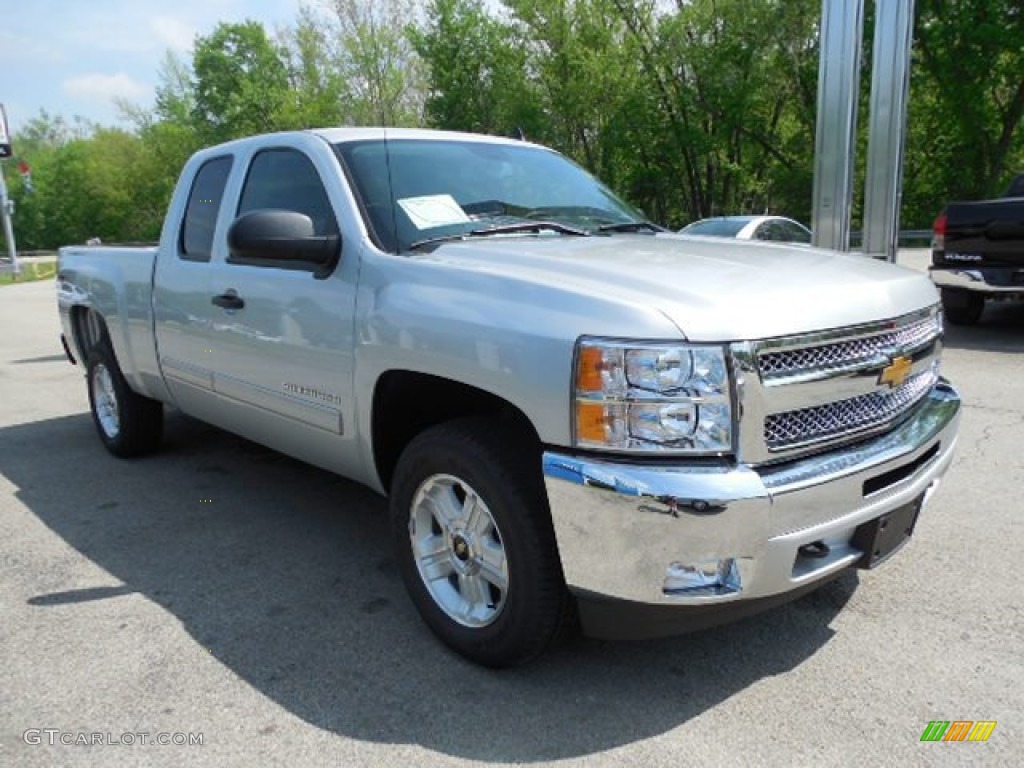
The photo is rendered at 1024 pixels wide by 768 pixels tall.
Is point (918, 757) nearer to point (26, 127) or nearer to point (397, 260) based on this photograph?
point (397, 260)

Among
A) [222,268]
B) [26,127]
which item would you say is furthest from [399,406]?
[26,127]

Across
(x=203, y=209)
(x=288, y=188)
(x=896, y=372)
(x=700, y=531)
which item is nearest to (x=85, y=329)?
(x=203, y=209)

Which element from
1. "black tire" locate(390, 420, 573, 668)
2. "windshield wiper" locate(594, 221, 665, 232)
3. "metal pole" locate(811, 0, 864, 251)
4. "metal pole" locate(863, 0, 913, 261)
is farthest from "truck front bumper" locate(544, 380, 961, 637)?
"metal pole" locate(811, 0, 864, 251)

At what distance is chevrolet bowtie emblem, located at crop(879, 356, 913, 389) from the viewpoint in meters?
2.63

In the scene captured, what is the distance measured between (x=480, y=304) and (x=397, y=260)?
1.69 ft

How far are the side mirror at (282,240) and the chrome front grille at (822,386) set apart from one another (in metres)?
1.68

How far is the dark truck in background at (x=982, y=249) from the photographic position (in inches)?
321

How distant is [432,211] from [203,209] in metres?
1.70

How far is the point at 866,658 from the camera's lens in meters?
2.78

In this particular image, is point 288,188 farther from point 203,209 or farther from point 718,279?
point 718,279

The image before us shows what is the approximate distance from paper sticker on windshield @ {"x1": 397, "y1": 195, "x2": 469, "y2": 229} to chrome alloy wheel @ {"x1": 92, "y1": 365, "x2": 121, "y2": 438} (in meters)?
3.16

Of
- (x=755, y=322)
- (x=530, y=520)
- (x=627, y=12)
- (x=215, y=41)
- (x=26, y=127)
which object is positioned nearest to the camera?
(x=755, y=322)

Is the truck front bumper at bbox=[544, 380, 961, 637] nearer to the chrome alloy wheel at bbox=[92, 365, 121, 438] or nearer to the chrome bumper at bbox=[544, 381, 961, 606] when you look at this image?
the chrome bumper at bbox=[544, 381, 961, 606]

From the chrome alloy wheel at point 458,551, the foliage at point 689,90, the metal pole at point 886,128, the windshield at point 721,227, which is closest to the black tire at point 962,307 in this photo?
the metal pole at point 886,128
